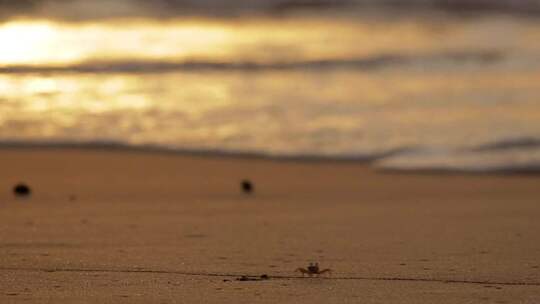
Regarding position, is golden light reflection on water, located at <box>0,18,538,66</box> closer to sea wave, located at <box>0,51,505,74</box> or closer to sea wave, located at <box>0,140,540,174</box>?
sea wave, located at <box>0,51,505,74</box>

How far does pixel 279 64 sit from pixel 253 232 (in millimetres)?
6722

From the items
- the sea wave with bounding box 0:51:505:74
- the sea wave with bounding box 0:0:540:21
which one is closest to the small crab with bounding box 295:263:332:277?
the sea wave with bounding box 0:51:505:74

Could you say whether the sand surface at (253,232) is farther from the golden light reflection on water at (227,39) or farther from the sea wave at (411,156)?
the golden light reflection on water at (227,39)

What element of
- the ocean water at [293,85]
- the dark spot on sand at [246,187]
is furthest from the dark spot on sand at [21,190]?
the ocean water at [293,85]

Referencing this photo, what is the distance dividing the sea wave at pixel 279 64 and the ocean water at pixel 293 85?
21 millimetres

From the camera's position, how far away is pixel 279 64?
12883 mm

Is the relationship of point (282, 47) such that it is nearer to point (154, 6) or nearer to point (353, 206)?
point (154, 6)

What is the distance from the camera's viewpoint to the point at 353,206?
7.41m

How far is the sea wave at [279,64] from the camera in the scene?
40.2ft

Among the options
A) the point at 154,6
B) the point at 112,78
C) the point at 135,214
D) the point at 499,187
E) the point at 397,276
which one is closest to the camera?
the point at 397,276

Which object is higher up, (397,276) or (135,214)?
(135,214)

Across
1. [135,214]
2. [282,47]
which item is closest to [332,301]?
[135,214]

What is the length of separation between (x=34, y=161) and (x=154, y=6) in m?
5.56

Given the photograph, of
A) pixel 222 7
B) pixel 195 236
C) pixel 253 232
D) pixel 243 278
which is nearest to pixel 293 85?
pixel 222 7
